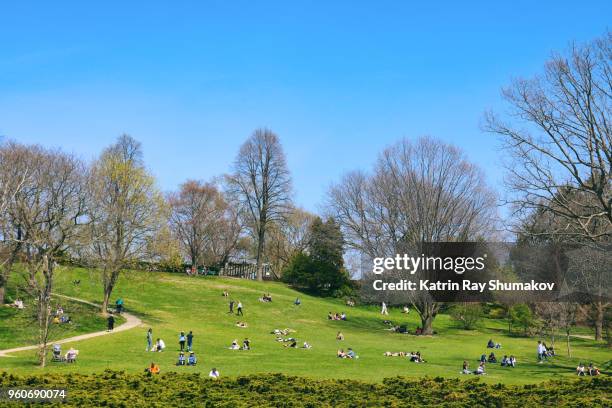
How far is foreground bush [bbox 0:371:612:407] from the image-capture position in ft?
54.0

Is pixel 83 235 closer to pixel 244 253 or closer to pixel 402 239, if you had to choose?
pixel 402 239

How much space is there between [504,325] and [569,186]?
4978 cm

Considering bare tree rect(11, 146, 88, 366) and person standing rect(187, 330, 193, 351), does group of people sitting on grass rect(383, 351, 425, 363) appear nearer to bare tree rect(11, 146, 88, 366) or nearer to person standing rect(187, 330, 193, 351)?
person standing rect(187, 330, 193, 351)

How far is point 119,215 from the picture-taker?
152ft

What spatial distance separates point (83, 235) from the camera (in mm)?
41250

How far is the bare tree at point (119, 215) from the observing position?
44969 millimetres

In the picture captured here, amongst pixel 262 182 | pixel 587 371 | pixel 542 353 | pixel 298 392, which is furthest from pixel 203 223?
pixel 298 392

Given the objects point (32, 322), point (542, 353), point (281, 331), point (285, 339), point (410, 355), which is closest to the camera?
point (32, 322)

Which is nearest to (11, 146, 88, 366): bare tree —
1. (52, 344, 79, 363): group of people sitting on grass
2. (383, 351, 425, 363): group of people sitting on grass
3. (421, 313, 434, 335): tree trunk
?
(52, 344, 79, 363): group of people sitting on grass

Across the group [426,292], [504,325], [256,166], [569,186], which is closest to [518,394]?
[569,186]

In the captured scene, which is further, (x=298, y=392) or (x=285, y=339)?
(x=285, y=339)

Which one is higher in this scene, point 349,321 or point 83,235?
point 83,235

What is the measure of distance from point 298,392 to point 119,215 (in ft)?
104

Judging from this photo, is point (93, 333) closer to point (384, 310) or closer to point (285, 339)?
point (285, 339)
